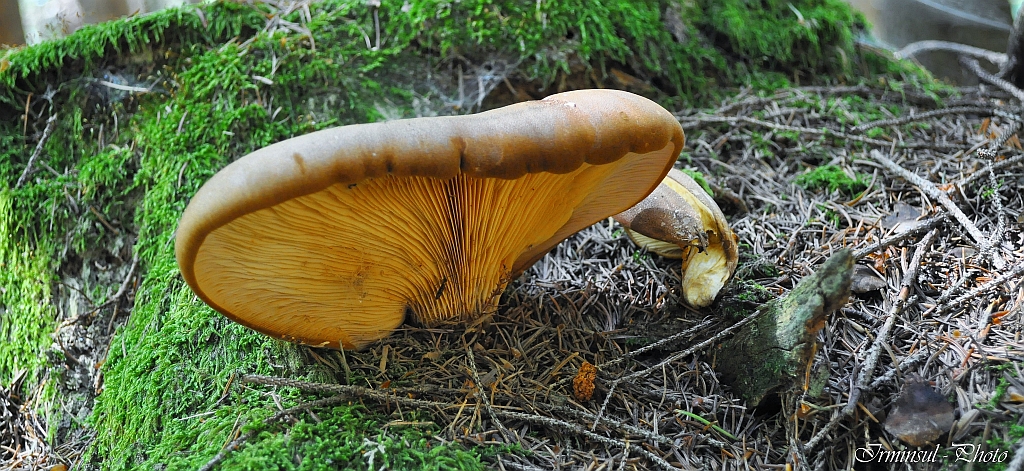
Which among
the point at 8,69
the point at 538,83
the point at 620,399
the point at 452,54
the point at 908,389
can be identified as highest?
the point at 8,69

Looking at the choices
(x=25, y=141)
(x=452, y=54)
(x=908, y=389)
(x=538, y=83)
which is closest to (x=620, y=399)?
(x=908, y=389)

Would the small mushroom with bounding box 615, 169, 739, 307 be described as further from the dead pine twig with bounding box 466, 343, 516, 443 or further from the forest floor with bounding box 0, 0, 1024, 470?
the dead pine twig with bounding box 466, 343, 516, 443

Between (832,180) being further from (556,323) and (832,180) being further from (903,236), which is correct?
(556,323)

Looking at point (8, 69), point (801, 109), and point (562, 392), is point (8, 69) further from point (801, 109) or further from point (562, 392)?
point (801, 109)

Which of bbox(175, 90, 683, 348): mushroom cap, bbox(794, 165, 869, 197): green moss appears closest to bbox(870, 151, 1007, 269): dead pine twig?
bbox(794, 165, 869, 197): green moss

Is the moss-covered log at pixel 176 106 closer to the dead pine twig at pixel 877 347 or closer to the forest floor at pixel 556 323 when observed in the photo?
the forest floor at pixel 556 323

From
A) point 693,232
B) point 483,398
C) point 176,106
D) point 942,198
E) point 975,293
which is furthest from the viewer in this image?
point 176,106

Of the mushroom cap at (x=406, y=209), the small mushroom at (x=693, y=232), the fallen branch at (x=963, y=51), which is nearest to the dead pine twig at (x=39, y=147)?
the mushroom cap at (x=406, y=209)

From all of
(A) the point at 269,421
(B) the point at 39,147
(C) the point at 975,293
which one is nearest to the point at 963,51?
(C) the point at 975,293
